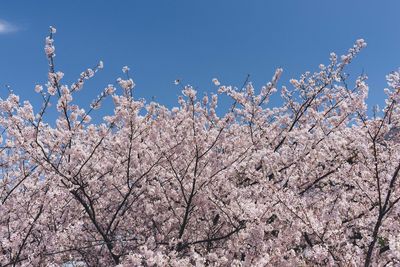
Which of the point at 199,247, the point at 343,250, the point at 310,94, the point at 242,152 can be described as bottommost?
the point at 343,250

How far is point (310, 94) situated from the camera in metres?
11.4

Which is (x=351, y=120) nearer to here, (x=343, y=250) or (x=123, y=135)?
(x=343, y=250)

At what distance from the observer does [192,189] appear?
814cm

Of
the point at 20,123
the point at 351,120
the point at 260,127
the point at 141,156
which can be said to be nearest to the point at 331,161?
Answer: the point at 351,120

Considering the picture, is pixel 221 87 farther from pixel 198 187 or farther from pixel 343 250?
pixel 343 250

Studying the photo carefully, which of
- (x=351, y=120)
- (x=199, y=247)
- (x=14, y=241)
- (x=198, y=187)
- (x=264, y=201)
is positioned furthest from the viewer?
(x=351, y=120)

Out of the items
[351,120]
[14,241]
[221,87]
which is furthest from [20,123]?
[351,120]

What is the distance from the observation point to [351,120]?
9711mm

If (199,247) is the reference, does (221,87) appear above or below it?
above

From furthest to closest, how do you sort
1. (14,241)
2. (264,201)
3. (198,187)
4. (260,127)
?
1. (260,127)
2. (198,187)
3. (264,201)
4. (14,241)

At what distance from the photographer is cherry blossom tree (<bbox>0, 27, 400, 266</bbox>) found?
6.74 meters

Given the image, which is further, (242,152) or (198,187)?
(242,152)

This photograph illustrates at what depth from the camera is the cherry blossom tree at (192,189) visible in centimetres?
674

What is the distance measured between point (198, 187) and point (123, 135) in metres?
2.12
